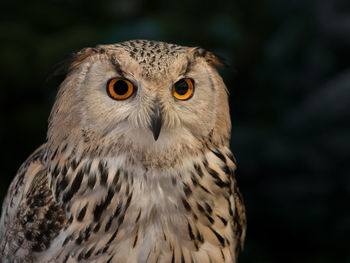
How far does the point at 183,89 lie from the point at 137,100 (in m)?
0.12

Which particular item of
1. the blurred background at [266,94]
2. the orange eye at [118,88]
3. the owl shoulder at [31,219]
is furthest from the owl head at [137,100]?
the blurred background at [266,94]

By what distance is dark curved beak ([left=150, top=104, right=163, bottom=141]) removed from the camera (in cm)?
116

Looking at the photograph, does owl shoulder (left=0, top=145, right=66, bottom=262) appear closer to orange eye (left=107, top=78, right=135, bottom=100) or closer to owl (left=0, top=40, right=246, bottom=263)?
owl (left=0, top=40, right=246, bottom=263)

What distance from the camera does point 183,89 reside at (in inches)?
48.1

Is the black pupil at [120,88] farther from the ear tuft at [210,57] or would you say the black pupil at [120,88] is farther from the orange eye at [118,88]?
the ear tuft at [210,57]

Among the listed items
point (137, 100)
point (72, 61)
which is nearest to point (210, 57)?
point (137, 100)

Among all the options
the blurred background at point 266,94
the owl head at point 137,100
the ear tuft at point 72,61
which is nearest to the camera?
the owl head at point 137,100

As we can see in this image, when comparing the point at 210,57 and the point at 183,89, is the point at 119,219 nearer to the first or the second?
the point at 183,89

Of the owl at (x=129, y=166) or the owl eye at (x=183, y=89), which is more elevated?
the owl eye at (x=183, y=89)

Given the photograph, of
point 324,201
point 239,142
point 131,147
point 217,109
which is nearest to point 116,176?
point 131,147

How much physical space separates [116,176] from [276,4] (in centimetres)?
213

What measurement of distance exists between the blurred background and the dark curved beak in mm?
1318

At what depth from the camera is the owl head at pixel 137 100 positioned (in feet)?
3.78

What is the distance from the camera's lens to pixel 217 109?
1302 millimetres
